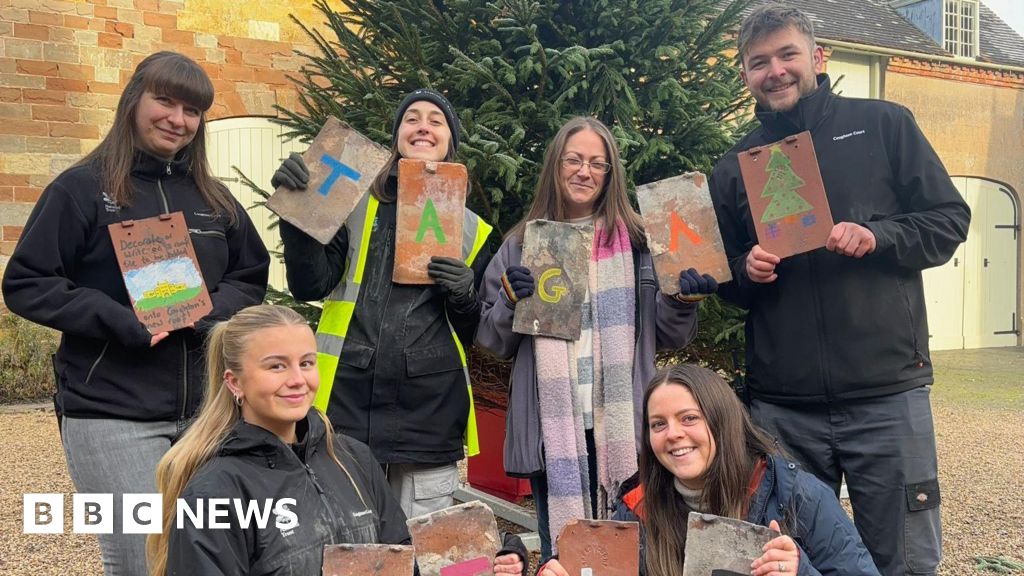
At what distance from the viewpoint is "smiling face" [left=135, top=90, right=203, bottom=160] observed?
8.64ft

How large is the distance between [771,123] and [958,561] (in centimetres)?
310

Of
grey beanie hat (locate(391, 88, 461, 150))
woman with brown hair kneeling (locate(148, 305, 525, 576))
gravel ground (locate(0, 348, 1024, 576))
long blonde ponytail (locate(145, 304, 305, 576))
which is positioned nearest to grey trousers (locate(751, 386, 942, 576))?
woman with brown hair kneeling (locate(148, 305, 525, 576))

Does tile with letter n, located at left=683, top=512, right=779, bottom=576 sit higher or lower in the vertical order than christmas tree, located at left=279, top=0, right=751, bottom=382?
lower

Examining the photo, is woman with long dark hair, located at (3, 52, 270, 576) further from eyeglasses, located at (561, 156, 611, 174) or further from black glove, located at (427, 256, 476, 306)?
eyeglasses, located at (561, 156, 611, 174)

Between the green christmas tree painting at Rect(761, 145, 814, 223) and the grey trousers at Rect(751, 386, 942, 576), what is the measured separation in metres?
0.61

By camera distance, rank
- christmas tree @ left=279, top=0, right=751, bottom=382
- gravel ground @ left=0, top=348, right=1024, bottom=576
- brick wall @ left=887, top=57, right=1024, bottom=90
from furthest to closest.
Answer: brick wall @ left=887, top=57, right=1024, bottom=90 < gravel ground @ left=0, top=348, right=1024, bottom=576 < christmas tree @ left=279, top=0, right=751, bottom=382

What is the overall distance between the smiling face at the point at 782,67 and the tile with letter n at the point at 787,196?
0.52ft

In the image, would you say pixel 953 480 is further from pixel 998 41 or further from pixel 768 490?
pixel 998 41

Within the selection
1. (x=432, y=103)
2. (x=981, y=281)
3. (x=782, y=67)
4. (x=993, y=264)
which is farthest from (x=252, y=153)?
(x=993, y=264)

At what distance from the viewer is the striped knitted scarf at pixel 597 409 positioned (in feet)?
9.04

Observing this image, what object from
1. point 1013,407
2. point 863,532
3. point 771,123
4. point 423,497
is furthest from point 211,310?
point 1013,407

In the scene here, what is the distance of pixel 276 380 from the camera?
7.34 feet

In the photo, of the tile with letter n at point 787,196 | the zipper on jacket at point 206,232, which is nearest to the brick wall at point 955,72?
the tile with letter n at point 787,196

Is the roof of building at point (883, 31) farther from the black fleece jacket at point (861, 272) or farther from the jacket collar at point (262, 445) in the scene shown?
the jacket collar at point (262, 445)
